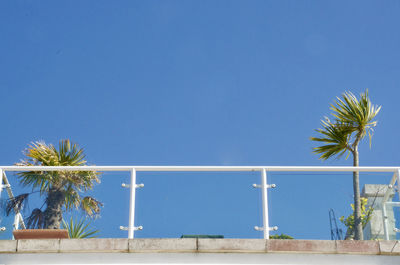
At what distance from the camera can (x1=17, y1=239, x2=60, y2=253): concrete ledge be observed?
9.49 metres

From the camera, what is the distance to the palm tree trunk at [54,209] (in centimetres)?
1012

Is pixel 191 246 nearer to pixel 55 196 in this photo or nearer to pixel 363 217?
pixel 55 196

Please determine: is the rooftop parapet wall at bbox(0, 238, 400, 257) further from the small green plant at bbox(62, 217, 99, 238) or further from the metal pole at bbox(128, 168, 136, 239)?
the small green plant at bbox(62, 217, 99, 238)

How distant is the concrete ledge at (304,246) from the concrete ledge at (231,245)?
0.44 feet

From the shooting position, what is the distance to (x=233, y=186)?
405 inches

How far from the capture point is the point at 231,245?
9531 mm

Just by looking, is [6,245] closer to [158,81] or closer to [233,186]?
[233,186]

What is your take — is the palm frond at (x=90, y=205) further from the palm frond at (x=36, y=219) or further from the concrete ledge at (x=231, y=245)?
the concrete ledge at (x=231, y=245)

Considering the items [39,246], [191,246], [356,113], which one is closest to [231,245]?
[191,246]

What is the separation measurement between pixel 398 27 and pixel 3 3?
67.9m

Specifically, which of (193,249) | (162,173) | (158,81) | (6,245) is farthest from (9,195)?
(158,81)

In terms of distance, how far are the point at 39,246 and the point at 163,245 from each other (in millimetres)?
1645

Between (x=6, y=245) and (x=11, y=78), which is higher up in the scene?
(x=11, y=78)

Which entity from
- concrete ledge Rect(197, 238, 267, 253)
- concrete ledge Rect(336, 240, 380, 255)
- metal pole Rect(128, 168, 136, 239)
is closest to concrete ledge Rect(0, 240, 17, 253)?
metal pole Rect(128, 168, 136, 239)
